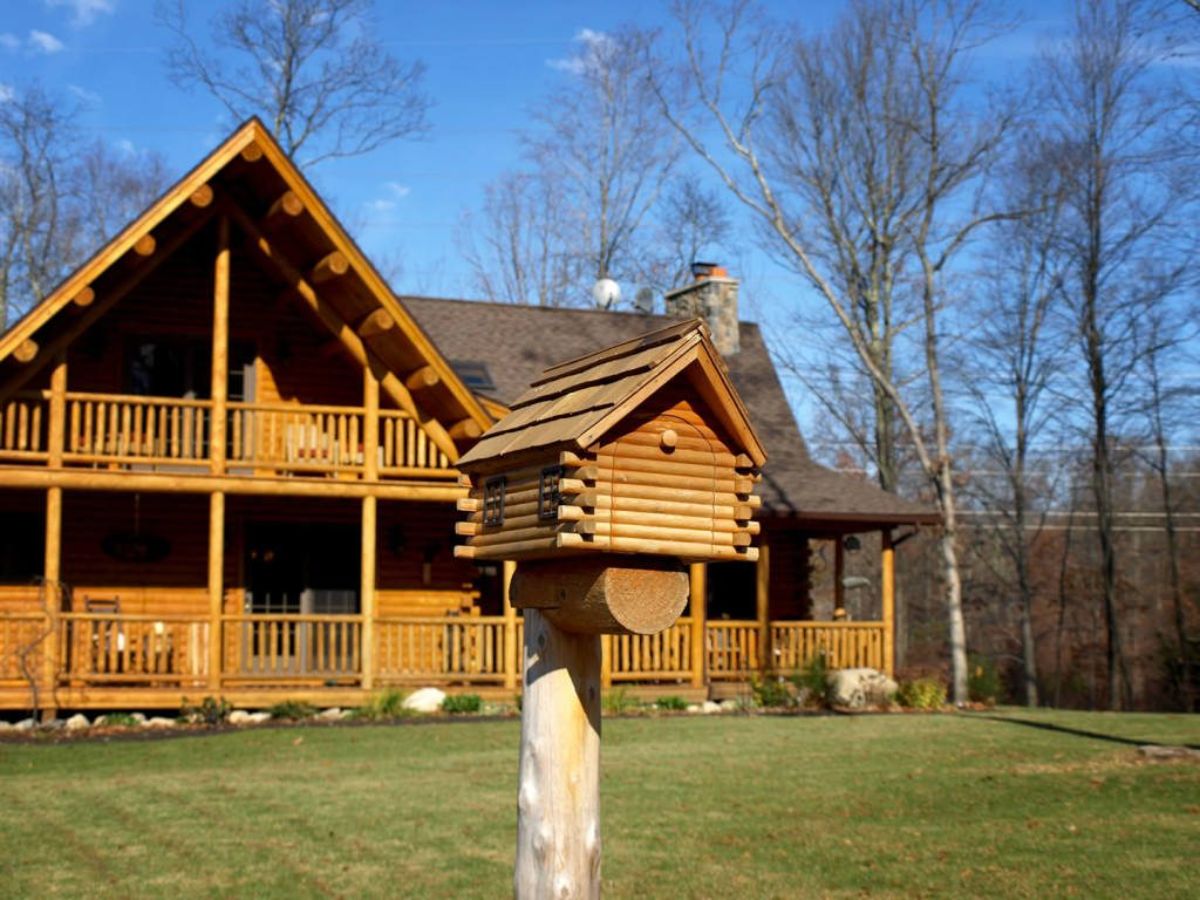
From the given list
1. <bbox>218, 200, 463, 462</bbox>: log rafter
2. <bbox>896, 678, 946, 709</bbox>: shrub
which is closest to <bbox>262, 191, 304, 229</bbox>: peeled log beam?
<bbox>218, 200, 463, 462</bbox>: log rafter

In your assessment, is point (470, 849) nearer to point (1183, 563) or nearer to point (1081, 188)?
point (1081, 188)

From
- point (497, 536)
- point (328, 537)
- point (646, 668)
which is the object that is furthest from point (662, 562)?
point (328, 537)

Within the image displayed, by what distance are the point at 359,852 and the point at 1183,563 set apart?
4120 centimetres

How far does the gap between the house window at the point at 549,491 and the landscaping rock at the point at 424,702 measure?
14447mm

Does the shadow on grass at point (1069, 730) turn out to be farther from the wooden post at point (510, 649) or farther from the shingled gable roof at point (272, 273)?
the shingled gable roof at point (272, 273)

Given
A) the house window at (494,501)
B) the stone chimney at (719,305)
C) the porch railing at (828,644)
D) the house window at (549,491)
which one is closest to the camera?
the house window at (549,491)

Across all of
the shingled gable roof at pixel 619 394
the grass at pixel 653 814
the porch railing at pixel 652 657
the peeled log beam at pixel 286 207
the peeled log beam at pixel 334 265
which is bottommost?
the grass at pixel 653 814

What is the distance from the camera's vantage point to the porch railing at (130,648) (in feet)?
60.6

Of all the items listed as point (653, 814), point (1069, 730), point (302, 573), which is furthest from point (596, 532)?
point (302, 573)

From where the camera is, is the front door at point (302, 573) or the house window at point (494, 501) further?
the front door at point (302, 573)

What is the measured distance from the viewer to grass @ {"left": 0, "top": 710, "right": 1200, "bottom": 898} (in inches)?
351

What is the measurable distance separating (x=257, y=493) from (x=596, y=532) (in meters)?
15.0

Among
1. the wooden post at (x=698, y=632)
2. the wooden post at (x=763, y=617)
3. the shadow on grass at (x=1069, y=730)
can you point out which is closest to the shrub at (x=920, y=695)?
the shadow on grass at (x=1069, y=730)

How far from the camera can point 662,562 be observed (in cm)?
517
